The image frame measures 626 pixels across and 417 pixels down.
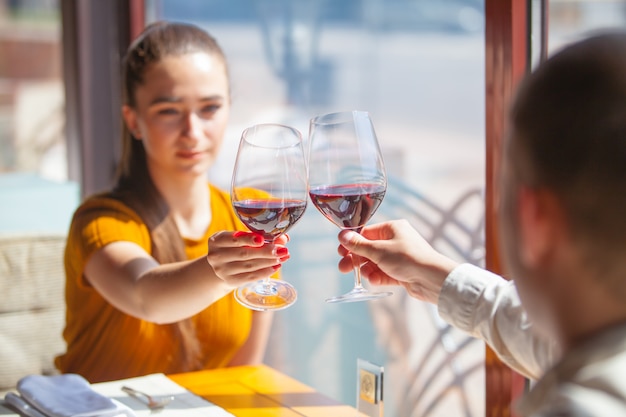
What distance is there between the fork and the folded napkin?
0.07m

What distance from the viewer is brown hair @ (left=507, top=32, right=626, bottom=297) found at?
67 cm

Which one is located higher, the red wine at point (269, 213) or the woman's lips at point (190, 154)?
the woman's lips at point (190, 154)

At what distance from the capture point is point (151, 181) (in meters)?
1.95

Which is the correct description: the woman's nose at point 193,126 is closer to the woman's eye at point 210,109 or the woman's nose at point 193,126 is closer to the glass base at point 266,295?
the woman's eye at point 210,109

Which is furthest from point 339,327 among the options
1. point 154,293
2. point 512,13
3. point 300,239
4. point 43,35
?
point 43,35

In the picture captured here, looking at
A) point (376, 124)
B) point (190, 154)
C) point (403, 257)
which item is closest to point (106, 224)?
point (190, 154)

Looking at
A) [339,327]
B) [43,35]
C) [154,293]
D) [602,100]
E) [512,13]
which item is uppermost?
[43,35]

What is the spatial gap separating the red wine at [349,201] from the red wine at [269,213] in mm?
34

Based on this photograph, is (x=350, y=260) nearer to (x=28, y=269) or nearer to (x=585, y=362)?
(x=585, y=362)

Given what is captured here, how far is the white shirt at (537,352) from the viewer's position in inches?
26.1

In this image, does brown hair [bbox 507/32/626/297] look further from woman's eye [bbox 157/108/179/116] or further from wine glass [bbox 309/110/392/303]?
woman's eye [bbox 157/108/179/116]

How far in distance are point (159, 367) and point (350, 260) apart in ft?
2.28

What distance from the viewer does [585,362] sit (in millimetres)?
691

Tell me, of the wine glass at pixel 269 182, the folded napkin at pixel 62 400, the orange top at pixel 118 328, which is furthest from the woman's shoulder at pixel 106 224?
the wine glass at pixel 269 182
